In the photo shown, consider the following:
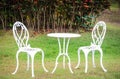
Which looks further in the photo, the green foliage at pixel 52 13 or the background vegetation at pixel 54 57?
the green foliage at pixel 52 13

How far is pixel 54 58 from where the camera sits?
9.13m

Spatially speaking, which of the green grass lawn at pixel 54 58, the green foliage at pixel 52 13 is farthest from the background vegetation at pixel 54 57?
the green foliage at pixel 52 13

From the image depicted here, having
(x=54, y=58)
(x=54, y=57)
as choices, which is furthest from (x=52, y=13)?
(x=54, y=58)

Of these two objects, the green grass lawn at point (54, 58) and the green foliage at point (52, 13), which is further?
the green foliage at point (52, 13)

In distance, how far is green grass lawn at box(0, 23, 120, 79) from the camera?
24.4 feet

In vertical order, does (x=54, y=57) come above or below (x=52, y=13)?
below

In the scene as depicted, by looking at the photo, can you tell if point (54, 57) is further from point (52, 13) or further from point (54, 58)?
point (52, 13)

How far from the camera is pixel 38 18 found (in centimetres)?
1276

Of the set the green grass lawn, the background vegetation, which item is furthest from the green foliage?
the green grass lawn

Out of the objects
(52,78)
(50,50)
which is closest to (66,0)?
(50,50)

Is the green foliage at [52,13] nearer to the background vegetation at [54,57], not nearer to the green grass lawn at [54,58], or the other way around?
the background vegetation at [54,57]

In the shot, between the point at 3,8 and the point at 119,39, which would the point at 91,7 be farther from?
the point at 3,8

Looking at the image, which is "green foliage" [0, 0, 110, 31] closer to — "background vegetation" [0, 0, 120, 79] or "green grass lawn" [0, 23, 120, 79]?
"background vegetation" [0, 0, 120, 79]

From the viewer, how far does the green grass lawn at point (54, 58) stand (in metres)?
7.43
